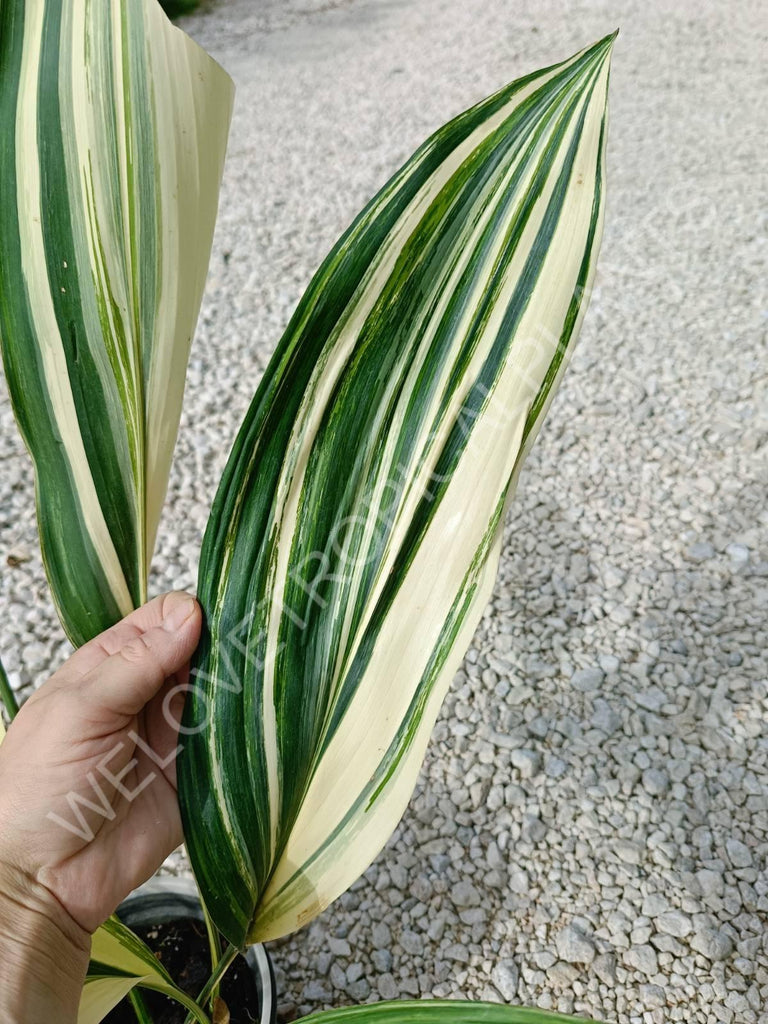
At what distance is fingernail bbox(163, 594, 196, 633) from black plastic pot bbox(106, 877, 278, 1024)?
0.41 meters

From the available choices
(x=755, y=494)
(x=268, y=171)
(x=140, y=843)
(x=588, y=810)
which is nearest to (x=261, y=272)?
(x=268, y=171)

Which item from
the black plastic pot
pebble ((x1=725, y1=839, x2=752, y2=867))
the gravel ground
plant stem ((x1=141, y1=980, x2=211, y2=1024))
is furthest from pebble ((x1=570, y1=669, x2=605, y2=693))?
plant stem ((x1=141, y1=980, x2=211, y2=1024))

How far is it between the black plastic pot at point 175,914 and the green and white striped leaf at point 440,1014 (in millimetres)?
270

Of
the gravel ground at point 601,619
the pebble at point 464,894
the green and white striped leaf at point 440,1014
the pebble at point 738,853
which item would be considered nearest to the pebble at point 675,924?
the gravel ground at point 601,619

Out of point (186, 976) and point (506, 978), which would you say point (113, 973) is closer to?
point (186, 976)

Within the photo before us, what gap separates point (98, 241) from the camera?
1.80 feet

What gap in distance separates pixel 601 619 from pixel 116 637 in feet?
2.98

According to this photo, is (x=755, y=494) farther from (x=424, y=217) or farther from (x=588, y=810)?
(x=424, y=217)

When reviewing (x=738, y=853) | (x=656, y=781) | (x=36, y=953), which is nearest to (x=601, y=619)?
(x=656, y=781)

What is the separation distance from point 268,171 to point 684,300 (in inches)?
51.6

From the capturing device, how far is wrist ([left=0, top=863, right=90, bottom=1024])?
1.55ft

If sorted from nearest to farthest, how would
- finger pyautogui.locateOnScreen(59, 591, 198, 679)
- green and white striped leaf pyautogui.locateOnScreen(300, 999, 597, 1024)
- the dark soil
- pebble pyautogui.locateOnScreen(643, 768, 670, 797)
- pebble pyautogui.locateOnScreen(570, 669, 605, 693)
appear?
green and white striped leaf pyautogui.locateOnScreen(300, 999, 597, 1024) < finger pyautogui.locateOnScreen(59, 591, 198, 679) < the dark soil < pebble pyautogui.locateOnScreen(643, 768, 670, 797) < pebble pyautogui.locateOnScreen(570, 669, 605, 693)

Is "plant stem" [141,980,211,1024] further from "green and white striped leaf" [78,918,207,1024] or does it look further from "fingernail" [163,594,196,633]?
"fingernail" [163,594,196,633]

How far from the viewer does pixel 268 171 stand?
2.48 metres
